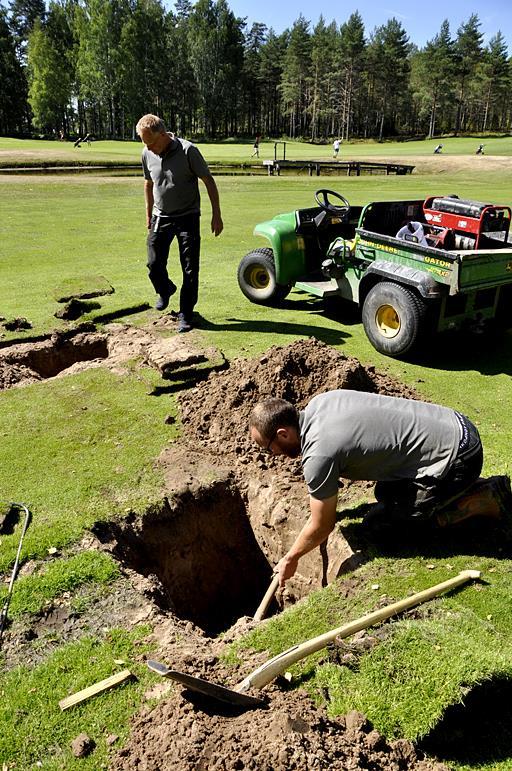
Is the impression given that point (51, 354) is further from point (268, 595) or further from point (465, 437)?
point (465, 437)

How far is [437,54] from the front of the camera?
288 ft

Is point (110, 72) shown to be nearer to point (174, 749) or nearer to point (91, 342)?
point (91, 342)

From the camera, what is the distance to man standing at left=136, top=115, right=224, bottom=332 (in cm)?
757

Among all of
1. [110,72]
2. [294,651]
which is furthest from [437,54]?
[294,651]

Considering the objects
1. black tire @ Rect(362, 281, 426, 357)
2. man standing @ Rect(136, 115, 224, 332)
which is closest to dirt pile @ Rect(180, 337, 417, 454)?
black tire @ Rect(362, 281, 426, 357)

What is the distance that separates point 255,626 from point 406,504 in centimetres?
133

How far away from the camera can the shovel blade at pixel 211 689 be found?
311cm

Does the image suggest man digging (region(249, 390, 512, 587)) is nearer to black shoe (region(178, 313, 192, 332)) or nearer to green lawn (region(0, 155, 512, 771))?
green lawn (region(0, 155, 512, 771))

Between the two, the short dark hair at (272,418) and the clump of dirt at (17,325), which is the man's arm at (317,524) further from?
the clump of dirt at (17,325)

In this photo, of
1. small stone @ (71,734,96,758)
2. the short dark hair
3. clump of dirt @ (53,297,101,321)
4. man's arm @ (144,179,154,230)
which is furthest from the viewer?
clump of dirt @ (53,297,101,321)

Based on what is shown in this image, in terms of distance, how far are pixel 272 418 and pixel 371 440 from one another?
68cm

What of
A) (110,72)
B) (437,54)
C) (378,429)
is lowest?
(378,429)

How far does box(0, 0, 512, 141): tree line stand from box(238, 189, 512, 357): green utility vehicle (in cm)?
7549

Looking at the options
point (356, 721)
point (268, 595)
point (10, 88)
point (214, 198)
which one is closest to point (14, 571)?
point (268, 595)
